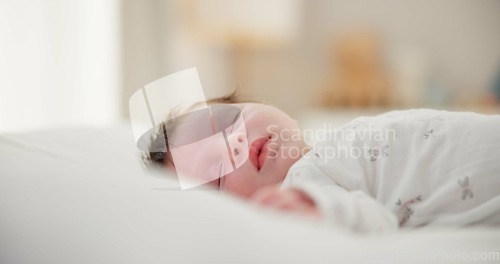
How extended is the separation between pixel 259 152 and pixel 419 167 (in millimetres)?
263

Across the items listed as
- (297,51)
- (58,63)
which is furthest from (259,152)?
(297,51)

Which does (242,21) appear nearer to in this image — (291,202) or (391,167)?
(391,167)

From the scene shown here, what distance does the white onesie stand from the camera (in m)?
0.67

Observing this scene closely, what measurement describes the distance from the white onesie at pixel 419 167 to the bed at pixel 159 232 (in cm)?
13

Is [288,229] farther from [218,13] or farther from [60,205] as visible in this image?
[218,13]

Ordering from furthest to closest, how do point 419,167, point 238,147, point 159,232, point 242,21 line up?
point 242,21
point 238,147
point 419,167
point 159,232

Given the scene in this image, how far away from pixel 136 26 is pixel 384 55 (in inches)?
59.1

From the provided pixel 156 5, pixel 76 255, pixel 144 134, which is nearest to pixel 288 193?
pixel 76 255

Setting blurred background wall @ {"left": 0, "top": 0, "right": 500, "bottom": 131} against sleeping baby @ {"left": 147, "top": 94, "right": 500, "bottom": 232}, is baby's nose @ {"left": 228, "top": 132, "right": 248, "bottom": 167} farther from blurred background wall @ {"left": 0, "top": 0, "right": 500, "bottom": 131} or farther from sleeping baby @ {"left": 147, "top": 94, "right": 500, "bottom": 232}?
blurred background wall @ {"left": 0, "top": 0, "right": 500, "bottom": 131}

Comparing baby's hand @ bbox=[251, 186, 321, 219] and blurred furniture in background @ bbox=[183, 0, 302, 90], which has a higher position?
baby's hand @ bbox=[251, 186, 321, 219]

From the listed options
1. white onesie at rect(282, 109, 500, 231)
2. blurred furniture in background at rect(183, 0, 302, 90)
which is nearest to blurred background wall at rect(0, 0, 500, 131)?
blurred furniture in background at rect(183, 0, 302, 90)

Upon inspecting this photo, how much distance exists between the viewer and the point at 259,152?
34.7 inches

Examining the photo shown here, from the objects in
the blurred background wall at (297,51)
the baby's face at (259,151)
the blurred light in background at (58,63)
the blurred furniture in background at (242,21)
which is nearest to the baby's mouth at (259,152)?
the baby's face at (259,151)

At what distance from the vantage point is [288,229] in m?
0.45
